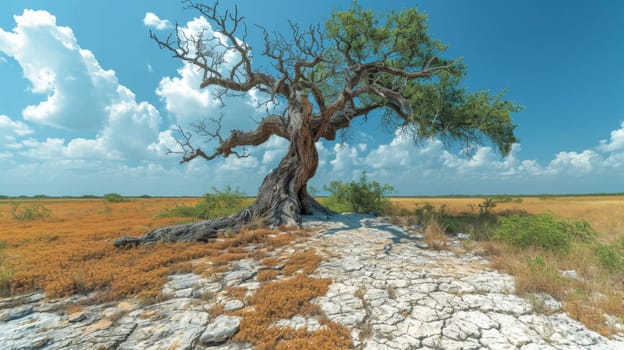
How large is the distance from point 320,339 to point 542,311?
10.5 ft

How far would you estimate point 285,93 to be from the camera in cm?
1231

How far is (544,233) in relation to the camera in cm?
627

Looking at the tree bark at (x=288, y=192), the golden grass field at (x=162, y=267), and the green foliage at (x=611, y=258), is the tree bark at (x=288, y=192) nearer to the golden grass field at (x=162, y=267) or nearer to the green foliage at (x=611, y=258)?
the golden grass field at (x=162, y=267)

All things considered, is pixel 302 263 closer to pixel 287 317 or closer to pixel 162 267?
pixel 287 317

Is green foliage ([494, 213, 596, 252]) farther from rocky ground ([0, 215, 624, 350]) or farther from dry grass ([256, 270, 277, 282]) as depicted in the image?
dry grass ([256, 270, 277, 282])

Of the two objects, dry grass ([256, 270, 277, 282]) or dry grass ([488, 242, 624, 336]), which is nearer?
dry grass ([488, 242, 624, 336])

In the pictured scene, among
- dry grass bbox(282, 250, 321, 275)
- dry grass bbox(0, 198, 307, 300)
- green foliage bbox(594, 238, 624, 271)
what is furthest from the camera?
dry grass bbox(282, 250, 321, 275)

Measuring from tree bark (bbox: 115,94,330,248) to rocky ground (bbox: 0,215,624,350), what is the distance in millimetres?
4132

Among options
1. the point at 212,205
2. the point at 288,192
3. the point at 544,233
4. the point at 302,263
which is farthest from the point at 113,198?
the point at 544,233

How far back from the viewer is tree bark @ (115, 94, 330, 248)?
919 cm

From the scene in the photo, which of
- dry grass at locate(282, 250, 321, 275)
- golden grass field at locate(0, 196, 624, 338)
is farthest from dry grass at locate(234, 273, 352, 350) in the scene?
dry grass at locate(282, 250, 321, 275)

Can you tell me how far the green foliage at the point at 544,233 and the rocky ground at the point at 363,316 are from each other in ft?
8.05

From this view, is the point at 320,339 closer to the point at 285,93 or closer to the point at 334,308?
the point at 334,308

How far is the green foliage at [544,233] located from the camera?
619cm
